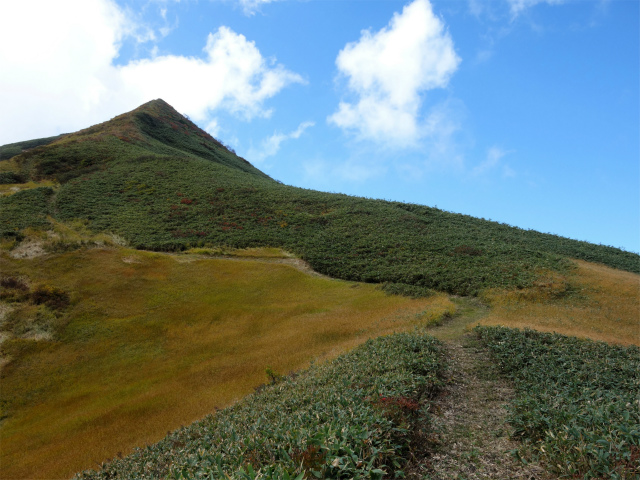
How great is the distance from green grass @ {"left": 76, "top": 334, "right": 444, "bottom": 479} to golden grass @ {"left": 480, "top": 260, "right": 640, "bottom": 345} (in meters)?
10.3

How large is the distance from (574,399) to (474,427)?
264 cm

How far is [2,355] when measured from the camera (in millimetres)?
22453

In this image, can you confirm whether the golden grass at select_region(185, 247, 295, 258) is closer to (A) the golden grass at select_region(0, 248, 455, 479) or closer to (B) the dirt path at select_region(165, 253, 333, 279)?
(B) the dirt path at select_region(165, 253, 333, 279)

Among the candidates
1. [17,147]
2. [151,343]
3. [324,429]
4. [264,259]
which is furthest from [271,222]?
[17,147]

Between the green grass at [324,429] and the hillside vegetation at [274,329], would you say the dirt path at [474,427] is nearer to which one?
the hillside vegetation at [274,329]

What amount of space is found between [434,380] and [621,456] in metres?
6.43

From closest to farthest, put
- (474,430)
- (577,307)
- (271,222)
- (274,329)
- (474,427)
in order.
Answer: (474,430)
(474,427)
(274,329)
(577,307)
(271,222)

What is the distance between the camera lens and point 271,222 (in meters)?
52.9

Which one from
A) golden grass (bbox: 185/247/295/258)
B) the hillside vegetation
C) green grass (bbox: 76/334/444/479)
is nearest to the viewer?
green grass (bbox: 76/334/444/479)

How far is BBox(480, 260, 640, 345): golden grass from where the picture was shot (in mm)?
22109

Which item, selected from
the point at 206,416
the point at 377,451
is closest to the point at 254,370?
the point at 206,416

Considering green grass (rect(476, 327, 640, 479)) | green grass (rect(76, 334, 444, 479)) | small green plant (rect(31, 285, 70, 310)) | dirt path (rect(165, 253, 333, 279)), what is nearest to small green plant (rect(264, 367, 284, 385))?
green grass (rect(76, 334, 444, 479))

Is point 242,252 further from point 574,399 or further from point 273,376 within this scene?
point 574,399

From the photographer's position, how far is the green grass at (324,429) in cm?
650
